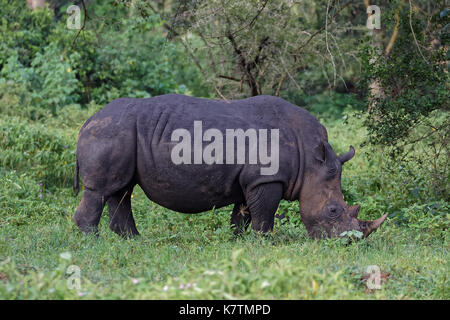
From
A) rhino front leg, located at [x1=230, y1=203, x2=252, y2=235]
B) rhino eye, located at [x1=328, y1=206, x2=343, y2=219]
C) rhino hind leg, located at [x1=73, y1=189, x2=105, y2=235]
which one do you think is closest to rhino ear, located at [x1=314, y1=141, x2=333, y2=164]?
rhino eye, located at [x1=328, y1=206, x2=343, y2=219]

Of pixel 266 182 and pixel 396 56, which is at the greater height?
pixel 396 56

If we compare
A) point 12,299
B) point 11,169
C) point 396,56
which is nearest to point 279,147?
point 396,56

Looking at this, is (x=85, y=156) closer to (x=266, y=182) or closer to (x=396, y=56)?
(x=266, y=182)

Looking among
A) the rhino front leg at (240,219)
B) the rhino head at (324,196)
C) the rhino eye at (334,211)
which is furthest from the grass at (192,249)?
the rhino eye at (334,211)

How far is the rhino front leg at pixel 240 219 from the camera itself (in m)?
7.49

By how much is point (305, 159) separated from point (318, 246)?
1105 millimetres

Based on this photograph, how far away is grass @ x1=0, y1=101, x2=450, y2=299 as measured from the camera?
14.2ft

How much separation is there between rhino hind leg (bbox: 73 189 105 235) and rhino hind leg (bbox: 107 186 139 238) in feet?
1.19

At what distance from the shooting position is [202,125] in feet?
23.0

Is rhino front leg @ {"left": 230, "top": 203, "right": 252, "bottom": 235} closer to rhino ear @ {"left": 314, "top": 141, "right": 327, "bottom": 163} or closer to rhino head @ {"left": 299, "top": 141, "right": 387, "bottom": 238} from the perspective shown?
rhino head @ {"left": 299, "top": 141, "right": 387, "bottom": 238}

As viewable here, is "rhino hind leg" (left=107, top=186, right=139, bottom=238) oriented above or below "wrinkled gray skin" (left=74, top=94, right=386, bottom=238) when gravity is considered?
below

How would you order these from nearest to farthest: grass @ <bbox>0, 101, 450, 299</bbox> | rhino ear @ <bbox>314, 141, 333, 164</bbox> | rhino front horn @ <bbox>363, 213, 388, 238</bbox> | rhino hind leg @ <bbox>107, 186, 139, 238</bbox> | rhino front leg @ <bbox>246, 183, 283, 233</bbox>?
1. grass @ <bbox>0, 101, 450, 299</bbox>
2. rhino front horn @ <bbox>363, 213, 388, 238</bbox>
3. rhino front leg @ <bbox>246, 183, 283, 233</bbox>
4. rhino ear @ <bbox>314, 141, 333, 164</bbox>
5. rhino hind leg @ <bbox>107, 186, 139, 238</bbox>

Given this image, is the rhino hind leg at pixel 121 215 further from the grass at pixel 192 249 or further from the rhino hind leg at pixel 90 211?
the rhino hind leg at pixel 90 211
